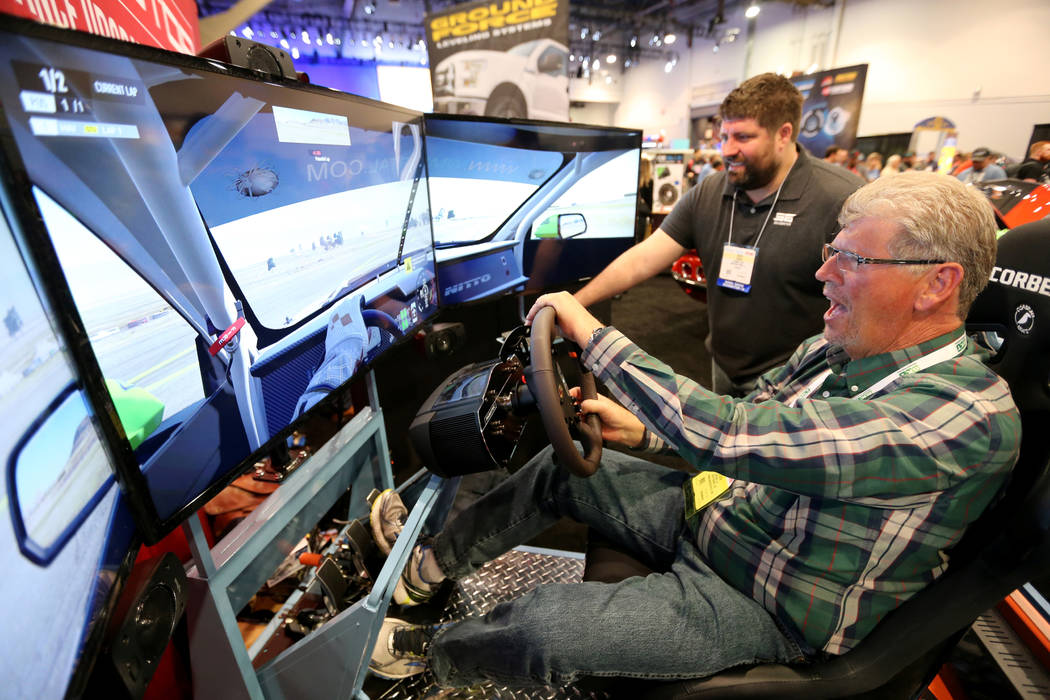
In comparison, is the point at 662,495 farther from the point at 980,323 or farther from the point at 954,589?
the point at 980,323

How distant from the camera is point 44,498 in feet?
1.75

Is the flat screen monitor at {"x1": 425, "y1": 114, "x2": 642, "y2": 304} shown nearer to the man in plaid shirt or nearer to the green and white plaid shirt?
the man in plaid shirt

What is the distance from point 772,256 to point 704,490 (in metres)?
1.11

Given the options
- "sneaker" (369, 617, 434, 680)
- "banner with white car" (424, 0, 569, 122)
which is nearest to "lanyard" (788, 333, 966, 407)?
"sneaker" (369, 617, 434, 680)

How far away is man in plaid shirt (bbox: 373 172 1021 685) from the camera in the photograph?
2.93 ft

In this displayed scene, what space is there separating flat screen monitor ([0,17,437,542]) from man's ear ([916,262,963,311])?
136 cm

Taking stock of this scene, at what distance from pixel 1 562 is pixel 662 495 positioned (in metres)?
1.34

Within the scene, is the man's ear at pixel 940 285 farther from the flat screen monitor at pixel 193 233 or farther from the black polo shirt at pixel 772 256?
the flat screen monitor at pixel 193 233

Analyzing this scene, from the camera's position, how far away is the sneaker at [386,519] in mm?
1464

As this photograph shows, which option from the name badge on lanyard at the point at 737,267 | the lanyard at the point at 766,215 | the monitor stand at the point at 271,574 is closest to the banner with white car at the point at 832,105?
the lanyard at the point at 766,215

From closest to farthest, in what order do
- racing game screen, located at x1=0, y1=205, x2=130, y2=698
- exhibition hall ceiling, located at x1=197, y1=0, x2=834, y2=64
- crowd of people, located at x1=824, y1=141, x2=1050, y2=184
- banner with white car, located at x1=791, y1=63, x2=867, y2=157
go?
racing game screen, located at x1=0, y1=205, x2=130, y2=698 < crowd of people, located at x1=824, y1=141, x2=1050, y2=184 < banner with white car, located at x1=791, y1=63, x2=867, y2=157 < exhibition hall ceiling, located at x1=197, y1=0, x2=834, y2=64

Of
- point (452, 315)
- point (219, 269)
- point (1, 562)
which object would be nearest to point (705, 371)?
point (452, 315)

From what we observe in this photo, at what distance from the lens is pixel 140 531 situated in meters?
0.79

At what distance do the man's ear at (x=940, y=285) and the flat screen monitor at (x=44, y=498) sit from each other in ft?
4.76
